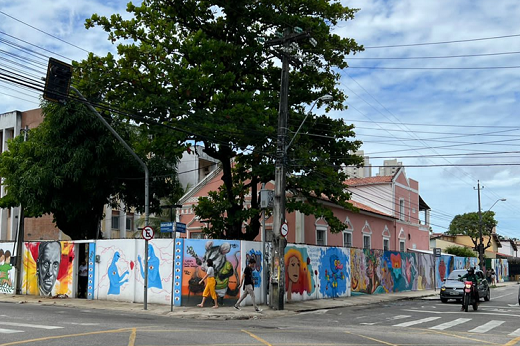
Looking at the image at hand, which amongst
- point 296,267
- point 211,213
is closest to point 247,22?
point 211,213

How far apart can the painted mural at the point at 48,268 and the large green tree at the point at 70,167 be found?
8.76ft

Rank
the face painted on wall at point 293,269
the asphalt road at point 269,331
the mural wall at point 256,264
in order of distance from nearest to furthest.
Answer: the asphalt road at point 269,331, the mural wall at point 256,264, the face painted on wall at point 293,269

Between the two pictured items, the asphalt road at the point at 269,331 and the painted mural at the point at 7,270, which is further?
the painted mural at the point at 7,270

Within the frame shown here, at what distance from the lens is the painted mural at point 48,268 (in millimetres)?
24594

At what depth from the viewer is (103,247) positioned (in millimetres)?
23500

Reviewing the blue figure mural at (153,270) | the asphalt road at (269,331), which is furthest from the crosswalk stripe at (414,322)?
the blue figure mural at (153,270)

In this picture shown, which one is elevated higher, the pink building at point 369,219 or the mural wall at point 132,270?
the pink building at point 369,219

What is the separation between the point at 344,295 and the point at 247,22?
14897 millimetres

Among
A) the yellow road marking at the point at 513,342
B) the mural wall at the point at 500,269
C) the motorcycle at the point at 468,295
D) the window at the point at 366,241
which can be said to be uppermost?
the window at the point at 366,241

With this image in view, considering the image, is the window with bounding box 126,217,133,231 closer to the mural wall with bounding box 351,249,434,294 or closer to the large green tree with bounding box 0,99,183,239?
the large green tree with bounding box 0,99,183,239

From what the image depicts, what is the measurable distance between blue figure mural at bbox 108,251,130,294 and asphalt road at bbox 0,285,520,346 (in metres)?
3.99

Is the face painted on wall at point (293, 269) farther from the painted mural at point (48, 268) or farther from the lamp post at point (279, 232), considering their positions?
the painted mural at point (48, 268)

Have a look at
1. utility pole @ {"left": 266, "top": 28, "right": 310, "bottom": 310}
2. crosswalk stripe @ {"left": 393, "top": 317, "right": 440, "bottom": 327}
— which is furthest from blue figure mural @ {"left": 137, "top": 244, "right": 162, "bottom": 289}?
crosswalk stripe @ {"left": 393, "top": 317, "right": 440, "bottom": 327}

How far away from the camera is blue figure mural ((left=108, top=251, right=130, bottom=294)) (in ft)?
74.4
